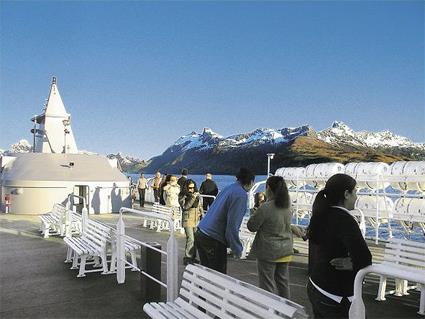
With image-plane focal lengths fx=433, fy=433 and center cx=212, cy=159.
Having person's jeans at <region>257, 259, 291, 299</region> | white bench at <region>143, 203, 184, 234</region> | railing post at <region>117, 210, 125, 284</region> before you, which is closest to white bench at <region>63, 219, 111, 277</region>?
railing post at <region>117, 210, 125, 284</region>

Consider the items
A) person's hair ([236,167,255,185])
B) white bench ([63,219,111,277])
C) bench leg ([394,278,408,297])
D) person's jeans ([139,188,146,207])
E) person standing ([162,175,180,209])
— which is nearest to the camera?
person's hair ([236,167,255,185])

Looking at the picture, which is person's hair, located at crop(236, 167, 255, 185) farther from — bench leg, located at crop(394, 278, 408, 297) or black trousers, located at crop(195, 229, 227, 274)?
bench leg, located at crop(394, 278, 408, 297)

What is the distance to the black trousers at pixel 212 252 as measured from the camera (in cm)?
424

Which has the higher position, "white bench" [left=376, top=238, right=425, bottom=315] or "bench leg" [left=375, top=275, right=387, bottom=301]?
"white bench" [left=376, top=238, right=425, bottom=315]

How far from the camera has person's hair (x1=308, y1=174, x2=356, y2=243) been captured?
2.77 m

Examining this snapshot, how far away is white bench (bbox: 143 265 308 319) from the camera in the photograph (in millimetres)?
2434

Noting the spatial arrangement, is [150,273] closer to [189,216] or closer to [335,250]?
[189,216]

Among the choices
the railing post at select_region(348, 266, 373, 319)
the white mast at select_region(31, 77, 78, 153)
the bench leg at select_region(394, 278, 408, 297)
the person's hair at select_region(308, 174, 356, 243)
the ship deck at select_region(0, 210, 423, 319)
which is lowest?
the ship deck at select_region(0, 210, 423, 319)

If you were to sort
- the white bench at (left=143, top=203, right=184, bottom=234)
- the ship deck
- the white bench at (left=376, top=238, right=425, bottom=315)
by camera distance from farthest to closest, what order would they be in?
the white bench at (left=143, top=203, right=184, bottom=234) < the white bench at (left=376, top=238, right=425, bottom=315) < the ship deck

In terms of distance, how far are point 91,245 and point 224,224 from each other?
3.41 m

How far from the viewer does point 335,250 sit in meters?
2.70

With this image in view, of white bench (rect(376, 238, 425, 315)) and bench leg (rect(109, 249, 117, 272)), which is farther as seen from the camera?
bench leg (rect(109, 249, 117, 272))

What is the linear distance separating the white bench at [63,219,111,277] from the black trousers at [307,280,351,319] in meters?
4.26

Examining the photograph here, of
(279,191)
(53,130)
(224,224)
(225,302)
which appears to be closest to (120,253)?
(224,224)
